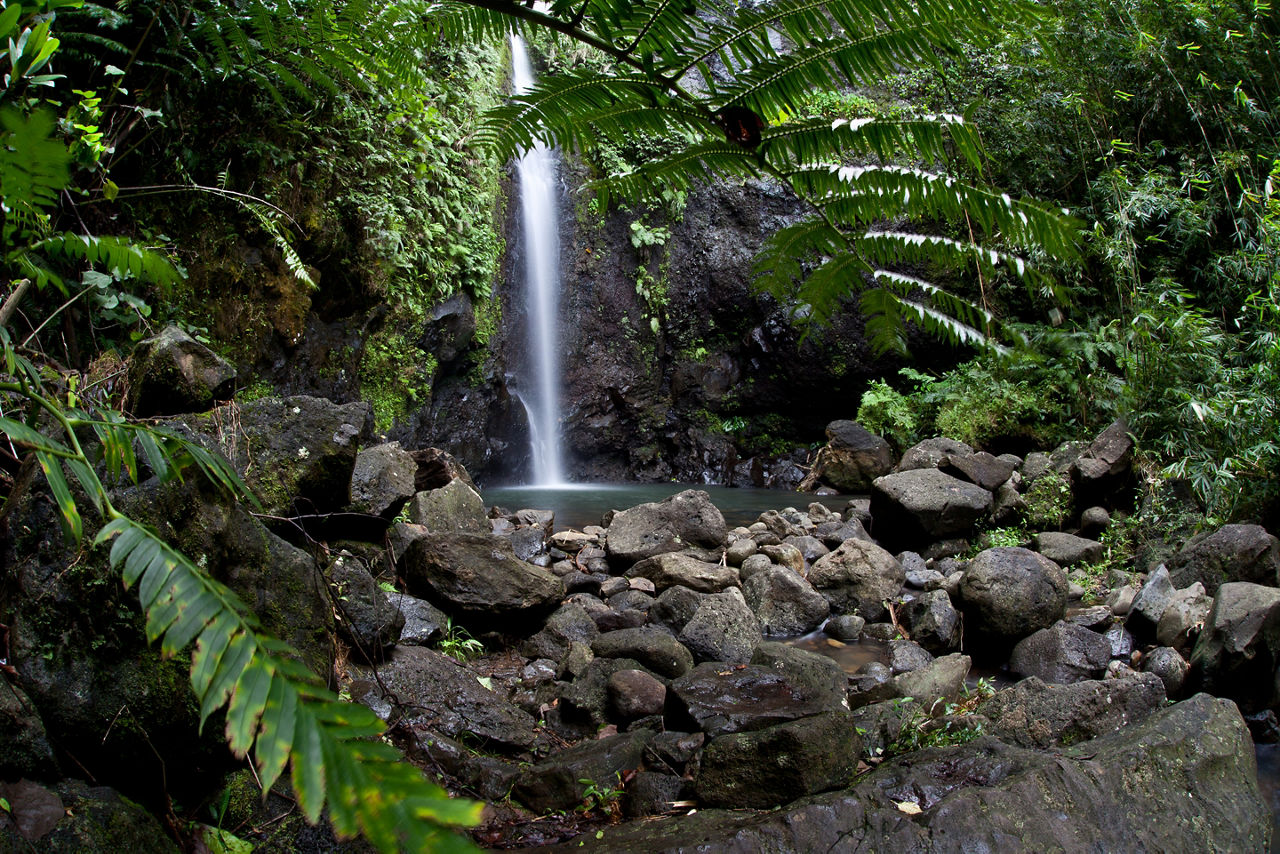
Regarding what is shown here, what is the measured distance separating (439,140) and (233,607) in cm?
765

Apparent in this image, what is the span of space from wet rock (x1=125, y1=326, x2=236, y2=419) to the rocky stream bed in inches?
4.6

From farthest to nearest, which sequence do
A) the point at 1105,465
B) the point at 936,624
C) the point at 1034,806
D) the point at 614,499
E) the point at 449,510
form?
the point at 614,499
the point at 1105,465
the point at 449,510
the point at 936,624
the point at 1034,806

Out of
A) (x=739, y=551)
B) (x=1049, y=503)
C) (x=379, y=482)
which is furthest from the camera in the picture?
(x=1049, y=503)

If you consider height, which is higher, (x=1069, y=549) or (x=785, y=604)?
(x=785, y=604)

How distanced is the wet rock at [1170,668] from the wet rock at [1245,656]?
0.25ft

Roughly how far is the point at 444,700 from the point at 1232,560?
482 centimetres

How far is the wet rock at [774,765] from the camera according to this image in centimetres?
231

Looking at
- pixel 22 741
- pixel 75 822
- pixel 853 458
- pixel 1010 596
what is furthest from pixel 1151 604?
pixel 853 458

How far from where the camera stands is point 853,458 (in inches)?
418

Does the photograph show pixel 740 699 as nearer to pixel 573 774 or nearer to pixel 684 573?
pixel 573 774

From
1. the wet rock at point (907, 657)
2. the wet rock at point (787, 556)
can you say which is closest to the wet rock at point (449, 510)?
the wet rock at point (787, 556)

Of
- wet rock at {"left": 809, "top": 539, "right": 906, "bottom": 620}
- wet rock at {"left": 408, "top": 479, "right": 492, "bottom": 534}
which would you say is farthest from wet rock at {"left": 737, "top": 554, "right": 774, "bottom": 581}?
wet rock at {"left": 408, "top": 479, "right": 492, "bottom": 534}

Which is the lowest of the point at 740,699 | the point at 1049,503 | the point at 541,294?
the point at 1049,503

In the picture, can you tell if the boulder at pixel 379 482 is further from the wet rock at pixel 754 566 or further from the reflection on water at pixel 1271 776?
the reflection on water at pixel 1271 776
